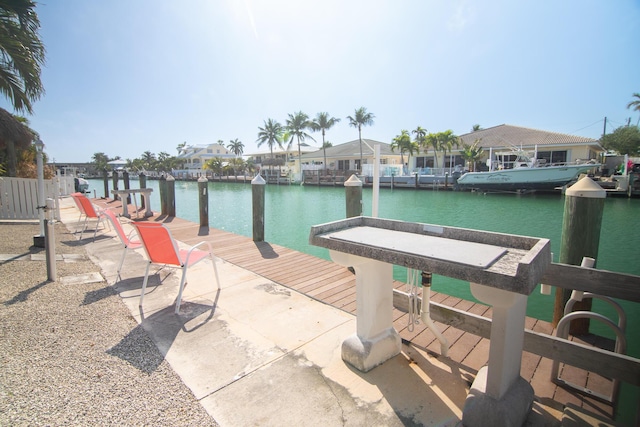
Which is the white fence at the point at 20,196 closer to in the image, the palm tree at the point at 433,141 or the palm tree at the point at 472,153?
the palm tree at the point at 433,141

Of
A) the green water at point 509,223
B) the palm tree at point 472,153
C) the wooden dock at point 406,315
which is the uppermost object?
the palm tree at point 472,153

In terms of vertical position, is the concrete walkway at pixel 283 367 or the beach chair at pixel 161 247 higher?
the beach chair at pixel 161 247

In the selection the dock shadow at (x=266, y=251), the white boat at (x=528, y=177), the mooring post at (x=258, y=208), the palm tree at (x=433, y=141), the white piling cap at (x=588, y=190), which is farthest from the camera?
the palm tree at (x=433, y=141)

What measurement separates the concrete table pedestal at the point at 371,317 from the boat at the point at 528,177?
2792 centimetres

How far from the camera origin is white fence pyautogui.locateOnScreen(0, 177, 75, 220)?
9.20 m

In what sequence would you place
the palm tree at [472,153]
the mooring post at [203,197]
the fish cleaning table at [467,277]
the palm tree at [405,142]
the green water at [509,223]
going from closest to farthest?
the fish cleaning table at [467,277] < the green water at [509,223] < the mooring post at [203,197] < the palm tree at [472,153] < the palm tree at [405,142]

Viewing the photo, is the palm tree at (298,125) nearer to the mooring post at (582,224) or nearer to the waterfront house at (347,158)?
the waterfront house at (347,158)

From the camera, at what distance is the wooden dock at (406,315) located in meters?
2.29

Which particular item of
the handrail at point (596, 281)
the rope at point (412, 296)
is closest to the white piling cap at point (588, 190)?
the handrail at point (596, 281)

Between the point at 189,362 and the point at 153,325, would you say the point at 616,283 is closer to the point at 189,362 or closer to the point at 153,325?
the point at 189,362

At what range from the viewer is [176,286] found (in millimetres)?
4285

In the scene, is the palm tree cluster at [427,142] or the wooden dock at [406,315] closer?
the wooden dock at [406,315]

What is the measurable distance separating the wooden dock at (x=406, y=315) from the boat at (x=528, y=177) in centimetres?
2519

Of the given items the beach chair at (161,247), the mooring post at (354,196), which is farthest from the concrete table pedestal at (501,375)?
the mooring post at (354,196)
